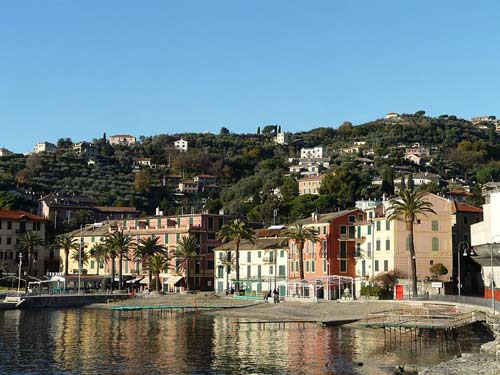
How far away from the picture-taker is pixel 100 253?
129750 mm

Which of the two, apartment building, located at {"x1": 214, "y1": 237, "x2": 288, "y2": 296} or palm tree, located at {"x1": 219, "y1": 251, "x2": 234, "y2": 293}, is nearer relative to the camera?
apartment building, located at {"x1": 214, "y1": 237, "x2": 288, "y2": 296}

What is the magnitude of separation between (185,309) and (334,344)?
42641 mm

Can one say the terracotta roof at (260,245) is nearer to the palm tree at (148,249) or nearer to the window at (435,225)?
the palm tree at (148,249)

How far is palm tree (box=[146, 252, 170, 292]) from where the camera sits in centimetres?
11950

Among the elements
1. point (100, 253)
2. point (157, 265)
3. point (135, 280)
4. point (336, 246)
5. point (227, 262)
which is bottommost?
point (135, 280)

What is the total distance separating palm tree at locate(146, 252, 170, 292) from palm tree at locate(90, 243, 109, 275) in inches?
324

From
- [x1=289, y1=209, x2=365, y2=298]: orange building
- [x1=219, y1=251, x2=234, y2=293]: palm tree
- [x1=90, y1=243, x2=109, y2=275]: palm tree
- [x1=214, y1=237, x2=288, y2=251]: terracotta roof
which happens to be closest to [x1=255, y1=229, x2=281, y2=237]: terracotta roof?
[x1=214, y1=237, x2=288, y2=251]: terracotta roof

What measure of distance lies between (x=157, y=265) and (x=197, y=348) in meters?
57.9

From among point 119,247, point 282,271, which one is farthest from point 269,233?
point 119,247

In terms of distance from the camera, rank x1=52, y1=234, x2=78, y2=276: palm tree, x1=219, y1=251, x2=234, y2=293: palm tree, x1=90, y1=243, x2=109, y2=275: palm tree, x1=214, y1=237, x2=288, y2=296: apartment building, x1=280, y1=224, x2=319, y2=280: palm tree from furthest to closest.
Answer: x1=52, y1=234, x2=78, y2=276: palm tree < x1=90, y1=243, x2=109, y2=275: palm tree < x1=219, y1=251, x2=234, y2=293: palm tree < x1=214, y1=237, x2=288, y2=296: apartment building < x1=280, y1=224, x2=319, y2=280: palm tree

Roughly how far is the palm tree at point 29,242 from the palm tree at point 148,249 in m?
20.1

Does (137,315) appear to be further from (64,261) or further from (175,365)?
(64,261)

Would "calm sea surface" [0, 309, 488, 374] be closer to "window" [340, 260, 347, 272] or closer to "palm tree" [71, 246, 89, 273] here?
"window" [340, 260, 347, 272]

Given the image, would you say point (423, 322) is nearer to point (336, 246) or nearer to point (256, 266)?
point (336, 246)
